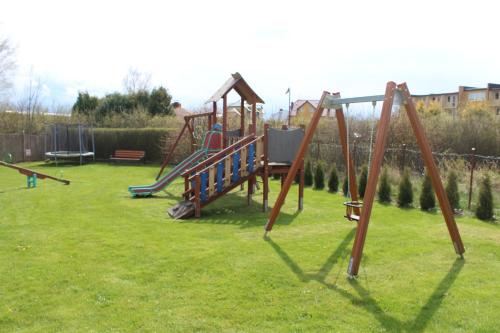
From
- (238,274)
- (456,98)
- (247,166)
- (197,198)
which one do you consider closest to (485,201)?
(247,166)

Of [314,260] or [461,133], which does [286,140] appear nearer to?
[314,260]

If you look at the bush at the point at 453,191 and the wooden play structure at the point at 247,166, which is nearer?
the wooden play structure at the point at 247,166

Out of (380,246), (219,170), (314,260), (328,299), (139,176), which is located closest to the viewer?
(328,299)

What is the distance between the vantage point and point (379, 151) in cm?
486

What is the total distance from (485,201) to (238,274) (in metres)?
5.87

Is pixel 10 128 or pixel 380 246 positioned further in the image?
pixel 10 128

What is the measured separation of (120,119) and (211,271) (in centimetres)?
2412

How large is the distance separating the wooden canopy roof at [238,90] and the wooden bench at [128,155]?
11.4 m

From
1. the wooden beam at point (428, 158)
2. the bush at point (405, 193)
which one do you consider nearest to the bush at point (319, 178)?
the bush at point (405, 193)

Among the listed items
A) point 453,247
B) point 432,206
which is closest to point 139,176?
point 432,206

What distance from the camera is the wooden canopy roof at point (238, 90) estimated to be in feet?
33.9

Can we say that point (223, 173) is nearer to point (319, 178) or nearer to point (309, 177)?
point (319, 178)

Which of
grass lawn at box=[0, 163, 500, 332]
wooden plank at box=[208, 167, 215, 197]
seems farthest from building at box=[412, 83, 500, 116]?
grass lawn at box=[0, 163, 500, 332]

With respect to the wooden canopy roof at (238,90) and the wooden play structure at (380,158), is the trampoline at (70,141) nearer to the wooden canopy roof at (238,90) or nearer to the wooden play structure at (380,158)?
the wooden canopy roof at (238,90)
